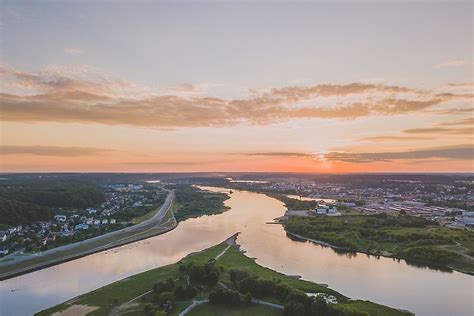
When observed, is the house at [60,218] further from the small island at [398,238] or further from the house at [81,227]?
the small island at [398,238]

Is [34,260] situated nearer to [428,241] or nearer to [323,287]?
[323,287]

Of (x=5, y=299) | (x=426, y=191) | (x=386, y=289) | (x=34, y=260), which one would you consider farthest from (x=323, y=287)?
(x=426, y=191)

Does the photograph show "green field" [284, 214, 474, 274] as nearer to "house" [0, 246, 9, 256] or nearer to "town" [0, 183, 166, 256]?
"town" [0, 183, 166, 256]

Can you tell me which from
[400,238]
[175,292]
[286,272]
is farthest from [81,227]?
[400,238]

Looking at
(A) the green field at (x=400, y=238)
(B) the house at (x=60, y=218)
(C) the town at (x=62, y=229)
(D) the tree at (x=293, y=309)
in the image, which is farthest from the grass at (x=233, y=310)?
(B) the house at (x=60, y=218)

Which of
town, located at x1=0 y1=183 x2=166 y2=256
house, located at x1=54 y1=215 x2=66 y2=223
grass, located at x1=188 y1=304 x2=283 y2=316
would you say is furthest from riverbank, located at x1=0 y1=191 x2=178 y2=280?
grass, located at x1=188 y1=304 x2=283 y2=316

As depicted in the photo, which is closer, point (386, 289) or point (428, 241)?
point (386, 289)
